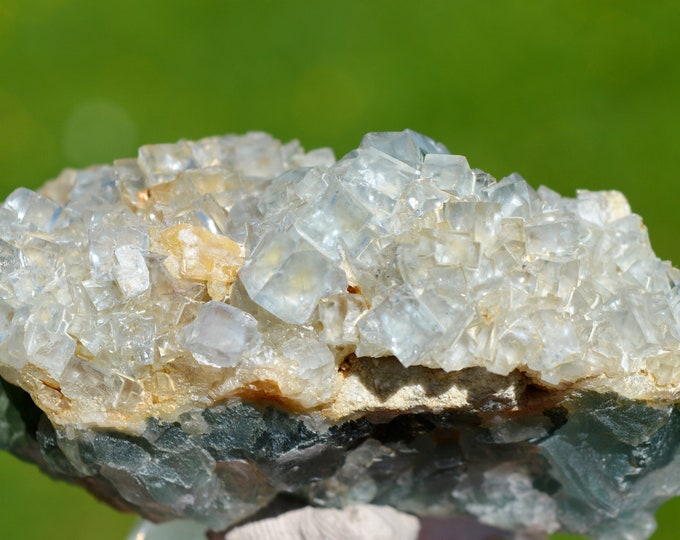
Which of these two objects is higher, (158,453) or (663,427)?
(663,427)

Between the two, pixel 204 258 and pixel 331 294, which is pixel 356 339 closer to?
pixel 331 294

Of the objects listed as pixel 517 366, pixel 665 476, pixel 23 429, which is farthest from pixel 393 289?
pixel 23 429

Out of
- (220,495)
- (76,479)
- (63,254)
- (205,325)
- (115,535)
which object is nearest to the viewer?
(205,325)

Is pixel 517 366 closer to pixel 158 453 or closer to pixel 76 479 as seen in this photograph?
pixel 158 453

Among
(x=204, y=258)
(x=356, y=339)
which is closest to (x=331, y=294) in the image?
(x=356, y=339)
